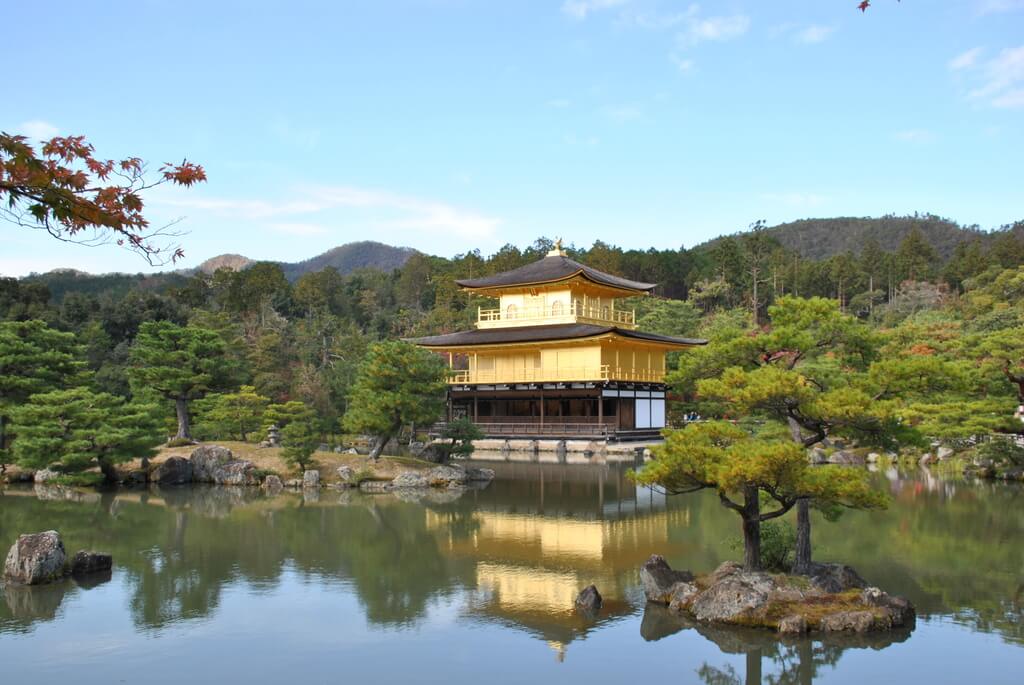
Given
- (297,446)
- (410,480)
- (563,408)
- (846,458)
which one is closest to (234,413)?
(297,446)

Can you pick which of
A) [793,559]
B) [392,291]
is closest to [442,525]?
[793,559]

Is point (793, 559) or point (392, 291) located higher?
point (392, 291)

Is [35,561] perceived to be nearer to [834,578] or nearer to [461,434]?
[834,578]

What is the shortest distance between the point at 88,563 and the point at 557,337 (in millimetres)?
24990

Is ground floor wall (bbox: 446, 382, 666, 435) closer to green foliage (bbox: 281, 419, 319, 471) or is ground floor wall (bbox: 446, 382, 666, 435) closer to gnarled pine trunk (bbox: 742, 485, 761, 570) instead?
green foliage (bbox: 281, 419, 319, 471)

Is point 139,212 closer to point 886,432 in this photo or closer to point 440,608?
point 440,608

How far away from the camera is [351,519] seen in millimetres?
17016

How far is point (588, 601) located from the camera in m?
10.3

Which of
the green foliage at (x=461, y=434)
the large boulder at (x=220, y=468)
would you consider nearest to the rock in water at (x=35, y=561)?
the large boulder at (x=220, y=468)

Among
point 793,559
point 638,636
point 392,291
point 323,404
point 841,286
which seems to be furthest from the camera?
point 392,291

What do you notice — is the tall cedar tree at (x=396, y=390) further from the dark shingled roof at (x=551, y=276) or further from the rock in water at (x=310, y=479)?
the dark shingled roof at (x=551, y=276)

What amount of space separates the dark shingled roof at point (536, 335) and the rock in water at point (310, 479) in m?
15.3

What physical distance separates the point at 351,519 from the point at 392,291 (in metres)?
60.9

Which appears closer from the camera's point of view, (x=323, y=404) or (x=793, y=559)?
(x=793, y=559)
